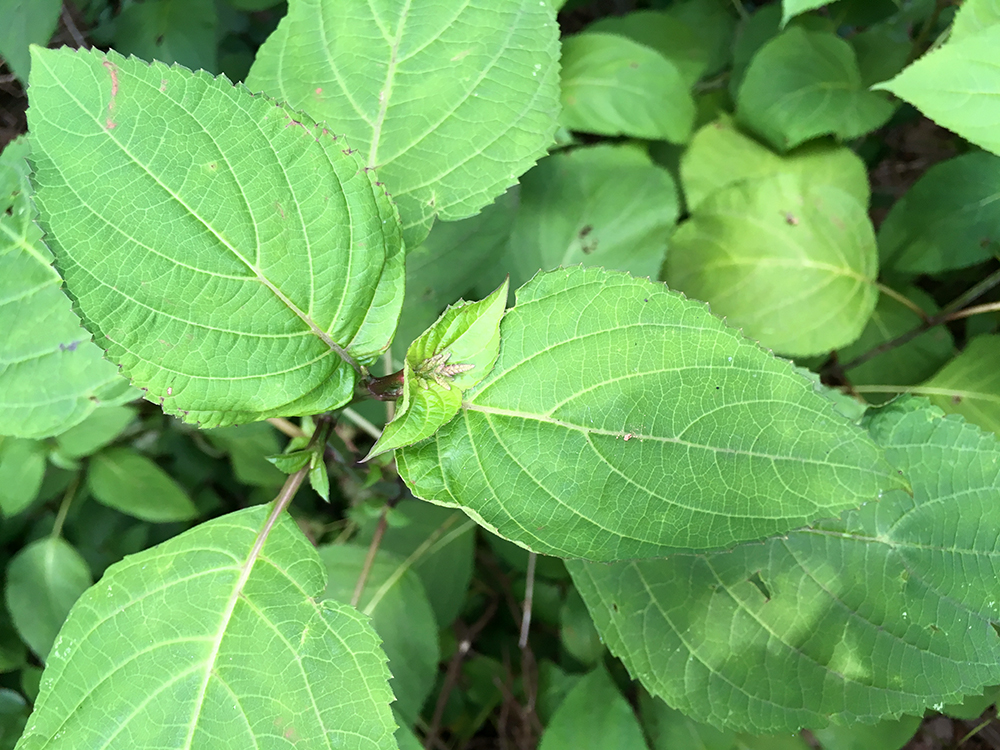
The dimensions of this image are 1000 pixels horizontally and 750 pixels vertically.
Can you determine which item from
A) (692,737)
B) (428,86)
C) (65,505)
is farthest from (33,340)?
(692,737)

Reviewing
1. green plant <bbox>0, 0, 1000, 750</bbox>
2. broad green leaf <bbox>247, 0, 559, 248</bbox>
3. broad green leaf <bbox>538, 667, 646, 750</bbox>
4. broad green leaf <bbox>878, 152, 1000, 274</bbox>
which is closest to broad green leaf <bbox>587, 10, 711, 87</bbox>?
green plant <bbox>0, 0, 1000, 750</bbox>

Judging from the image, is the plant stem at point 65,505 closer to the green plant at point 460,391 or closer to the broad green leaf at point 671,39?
the green plant at point 460,391

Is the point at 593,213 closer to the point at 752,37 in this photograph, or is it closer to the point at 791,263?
the point at 791,263

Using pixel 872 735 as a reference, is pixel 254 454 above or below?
above

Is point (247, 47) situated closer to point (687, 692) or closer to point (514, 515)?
point (514, 515)

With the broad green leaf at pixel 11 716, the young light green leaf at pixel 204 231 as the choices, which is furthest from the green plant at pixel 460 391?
the broad green leaf at pixel 11 716

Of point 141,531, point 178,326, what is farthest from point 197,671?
point 141,531
